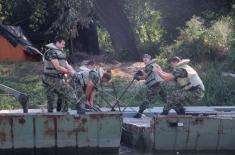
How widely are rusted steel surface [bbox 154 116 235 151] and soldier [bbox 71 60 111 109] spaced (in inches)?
72.4

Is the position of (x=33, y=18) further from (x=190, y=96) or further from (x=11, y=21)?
(x=190, y=96)

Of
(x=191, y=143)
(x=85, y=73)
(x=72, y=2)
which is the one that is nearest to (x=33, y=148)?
(x=85, y=73)

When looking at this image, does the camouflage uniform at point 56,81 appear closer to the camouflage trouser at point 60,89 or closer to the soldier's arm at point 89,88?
the camouflage trouser at point 60,89

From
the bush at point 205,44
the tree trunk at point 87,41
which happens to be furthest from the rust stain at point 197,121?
the tree trunk at point 87,41

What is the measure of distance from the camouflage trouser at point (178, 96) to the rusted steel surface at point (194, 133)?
0.59m

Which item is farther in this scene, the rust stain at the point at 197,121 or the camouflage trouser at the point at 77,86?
the camouflage trouser at the point at 77,86

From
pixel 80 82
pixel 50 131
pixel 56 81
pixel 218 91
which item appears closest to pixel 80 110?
pixel 50 131

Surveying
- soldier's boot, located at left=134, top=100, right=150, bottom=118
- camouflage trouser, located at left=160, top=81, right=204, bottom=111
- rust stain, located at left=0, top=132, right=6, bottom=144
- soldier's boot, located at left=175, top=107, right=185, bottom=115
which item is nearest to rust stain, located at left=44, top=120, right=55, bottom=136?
rust stain, located at left=0, top=132, right=6, bottom=144

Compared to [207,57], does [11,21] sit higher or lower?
higher

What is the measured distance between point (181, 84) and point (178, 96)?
0.29 m

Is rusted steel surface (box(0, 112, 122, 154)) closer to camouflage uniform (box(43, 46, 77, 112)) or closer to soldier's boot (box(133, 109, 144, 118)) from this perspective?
camouflage uniform (box(43, 46, 77, 112))

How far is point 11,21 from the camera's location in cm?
3081

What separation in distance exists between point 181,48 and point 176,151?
889 cm

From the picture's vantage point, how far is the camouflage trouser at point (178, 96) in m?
13.3
